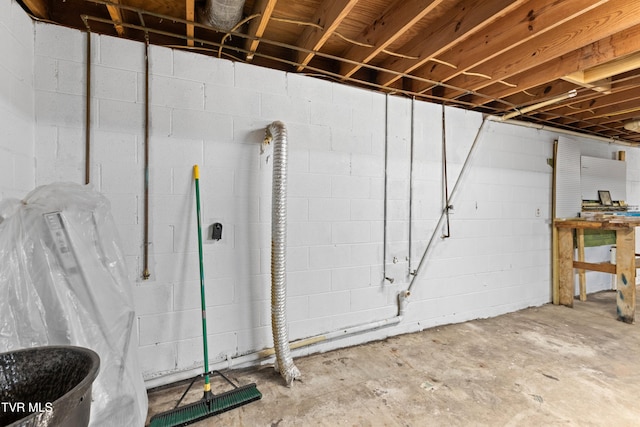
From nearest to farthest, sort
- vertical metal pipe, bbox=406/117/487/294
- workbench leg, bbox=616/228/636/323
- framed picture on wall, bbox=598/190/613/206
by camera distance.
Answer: vertical metal pipe, bbox=406/117/487/294 → workbench leg, bbox=616/228/636/323 → framed picture on wall, bbox=598/190/613/206

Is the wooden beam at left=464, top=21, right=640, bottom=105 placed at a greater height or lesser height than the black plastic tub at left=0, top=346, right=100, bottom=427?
greater

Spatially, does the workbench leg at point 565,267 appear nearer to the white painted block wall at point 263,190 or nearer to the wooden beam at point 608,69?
the white painted block wall at point 263,190

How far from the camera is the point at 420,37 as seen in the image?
83.3 inches

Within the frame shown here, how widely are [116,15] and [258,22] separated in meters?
0.78

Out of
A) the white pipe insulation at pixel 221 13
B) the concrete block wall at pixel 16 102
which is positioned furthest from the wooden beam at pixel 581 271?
the concrete block wall at pixel 16 102

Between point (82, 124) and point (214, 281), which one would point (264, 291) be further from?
point (82, 124)

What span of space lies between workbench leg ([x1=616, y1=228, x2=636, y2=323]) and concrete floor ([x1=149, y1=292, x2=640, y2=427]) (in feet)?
1.21

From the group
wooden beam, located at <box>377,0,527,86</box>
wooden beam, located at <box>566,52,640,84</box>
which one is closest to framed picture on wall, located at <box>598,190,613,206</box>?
wooden beam, located at <box>566,52,640,84</box>

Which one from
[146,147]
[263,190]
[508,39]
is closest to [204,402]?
[263,190]

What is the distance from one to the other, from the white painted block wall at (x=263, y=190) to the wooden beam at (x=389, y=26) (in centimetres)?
39

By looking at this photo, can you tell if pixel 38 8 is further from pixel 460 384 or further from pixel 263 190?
pixel 460 384

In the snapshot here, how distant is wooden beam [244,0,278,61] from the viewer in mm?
1604

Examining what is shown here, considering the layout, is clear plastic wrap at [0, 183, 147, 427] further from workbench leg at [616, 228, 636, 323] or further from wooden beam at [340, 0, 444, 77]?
workbench leg at [616, 228, 636, 323]

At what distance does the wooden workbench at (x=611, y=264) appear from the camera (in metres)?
3.13
